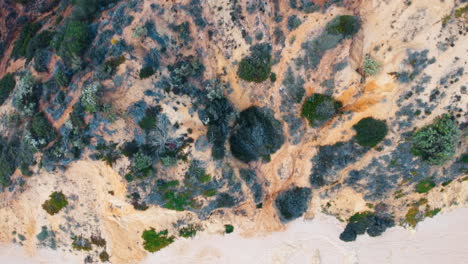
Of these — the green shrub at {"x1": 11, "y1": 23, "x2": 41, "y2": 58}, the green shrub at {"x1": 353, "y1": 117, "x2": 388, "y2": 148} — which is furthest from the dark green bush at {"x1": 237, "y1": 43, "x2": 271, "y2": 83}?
the green shrub at {"x1": 11, "y1": 23, "x2": 41, "y2": 58}

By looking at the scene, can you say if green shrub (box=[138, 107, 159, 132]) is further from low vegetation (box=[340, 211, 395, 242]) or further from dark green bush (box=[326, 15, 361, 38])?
low vegetation (box=[340, 211, 395, 242])

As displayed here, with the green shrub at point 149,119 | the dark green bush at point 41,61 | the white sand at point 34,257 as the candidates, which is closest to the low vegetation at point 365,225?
the green shrub at point 149,119

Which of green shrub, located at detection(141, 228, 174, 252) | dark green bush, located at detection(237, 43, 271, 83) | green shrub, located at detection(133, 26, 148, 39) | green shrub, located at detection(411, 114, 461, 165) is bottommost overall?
green shrub, located at detection(141, 228, 174, 252)

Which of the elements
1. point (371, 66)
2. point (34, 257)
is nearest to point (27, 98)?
point (34, 257)

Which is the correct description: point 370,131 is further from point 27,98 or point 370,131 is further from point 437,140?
point 27,98

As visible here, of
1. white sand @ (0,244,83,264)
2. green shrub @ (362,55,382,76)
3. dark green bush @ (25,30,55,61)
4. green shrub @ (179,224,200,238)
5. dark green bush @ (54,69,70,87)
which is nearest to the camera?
green shrub @ (362,55,382,76)

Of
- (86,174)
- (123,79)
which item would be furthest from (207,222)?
(123,79)
